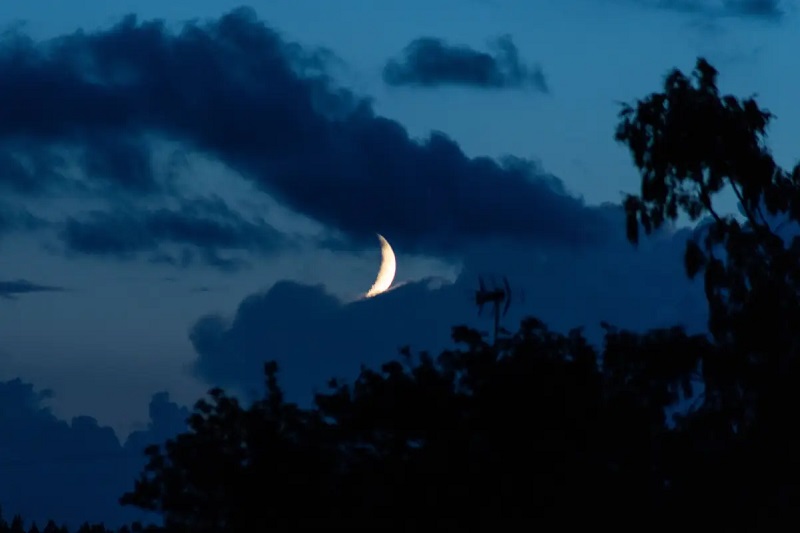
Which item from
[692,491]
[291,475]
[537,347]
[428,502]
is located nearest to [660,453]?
[692,491]

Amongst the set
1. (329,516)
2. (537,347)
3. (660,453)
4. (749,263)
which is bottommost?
(329,516)

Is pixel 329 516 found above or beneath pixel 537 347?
beneath

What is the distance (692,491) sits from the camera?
2378 centimetres

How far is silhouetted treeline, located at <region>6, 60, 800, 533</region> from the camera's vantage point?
23.1 meters

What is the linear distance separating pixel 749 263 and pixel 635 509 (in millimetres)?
6351

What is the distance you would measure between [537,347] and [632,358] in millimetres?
2341

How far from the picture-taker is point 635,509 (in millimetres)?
23328

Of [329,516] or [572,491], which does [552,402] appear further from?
[329,516]

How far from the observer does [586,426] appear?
24.0 m

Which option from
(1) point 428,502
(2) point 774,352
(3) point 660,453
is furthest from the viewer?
(2) point 774,352

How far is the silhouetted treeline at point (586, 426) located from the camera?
23094 mm

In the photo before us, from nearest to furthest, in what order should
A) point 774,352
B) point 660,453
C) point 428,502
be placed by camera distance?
point 428,502 < point 660,453 < point 774,352

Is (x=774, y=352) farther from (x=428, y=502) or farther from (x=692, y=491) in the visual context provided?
(x=428, y=502)

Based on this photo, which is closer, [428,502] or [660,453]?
[428,502]
